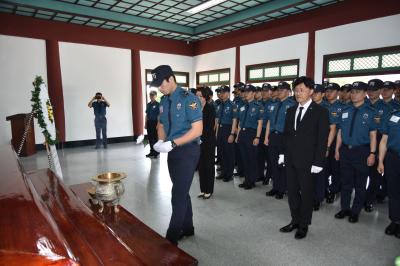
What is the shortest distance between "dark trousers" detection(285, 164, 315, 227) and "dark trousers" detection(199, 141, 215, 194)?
3.84 ft

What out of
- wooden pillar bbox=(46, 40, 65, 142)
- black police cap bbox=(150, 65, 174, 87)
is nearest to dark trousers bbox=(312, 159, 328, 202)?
black police cap bbox=(150, 65, 174, 87)

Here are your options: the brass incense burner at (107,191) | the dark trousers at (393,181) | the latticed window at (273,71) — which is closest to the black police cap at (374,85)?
the dark trousers at (393,181)

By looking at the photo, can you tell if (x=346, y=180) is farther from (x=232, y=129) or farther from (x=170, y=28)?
(x=170, y=28)

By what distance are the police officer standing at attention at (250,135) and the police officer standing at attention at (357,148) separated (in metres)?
1.27

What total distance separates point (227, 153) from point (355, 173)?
6.55 feet

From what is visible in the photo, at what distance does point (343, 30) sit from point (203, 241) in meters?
5.62

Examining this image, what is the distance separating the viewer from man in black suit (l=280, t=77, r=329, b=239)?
7.82 feet

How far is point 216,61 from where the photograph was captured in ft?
30.0

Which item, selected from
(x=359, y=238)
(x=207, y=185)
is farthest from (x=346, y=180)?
(x=207, y=185)

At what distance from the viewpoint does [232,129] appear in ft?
14.8

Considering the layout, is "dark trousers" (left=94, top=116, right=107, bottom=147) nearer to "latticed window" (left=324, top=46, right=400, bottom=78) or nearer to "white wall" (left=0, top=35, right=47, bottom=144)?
"white wall" (left=0, top=35, right=47, bottom=144)

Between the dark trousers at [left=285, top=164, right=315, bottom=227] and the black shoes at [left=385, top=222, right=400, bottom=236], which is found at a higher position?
the dark trousers at [left=285, top=164, right=315, bottom=227]

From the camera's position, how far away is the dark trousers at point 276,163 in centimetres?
366

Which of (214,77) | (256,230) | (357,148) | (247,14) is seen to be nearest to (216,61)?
(214,77)
